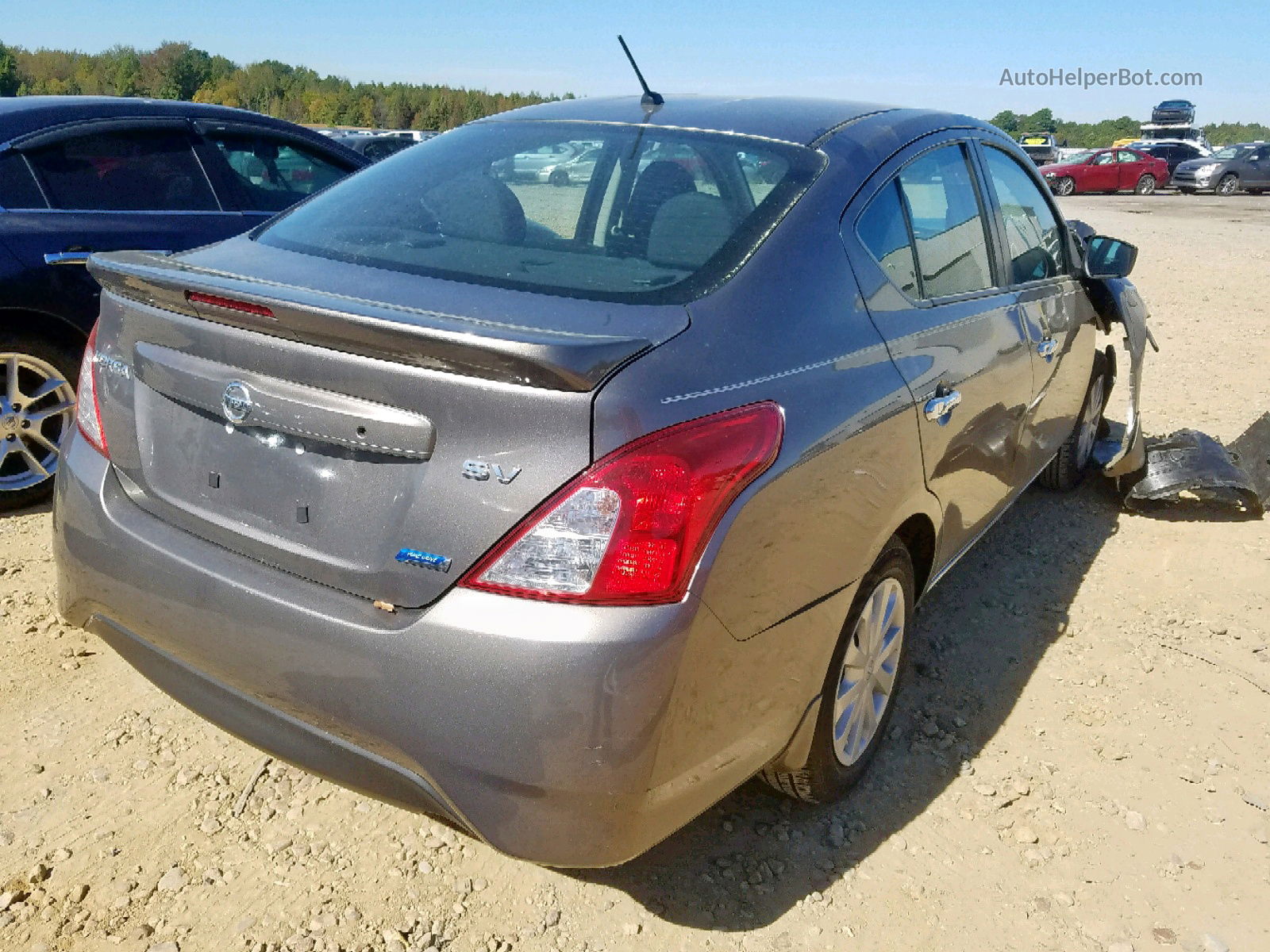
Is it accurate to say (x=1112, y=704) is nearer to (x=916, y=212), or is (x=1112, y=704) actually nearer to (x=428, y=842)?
(x=916, y=212)

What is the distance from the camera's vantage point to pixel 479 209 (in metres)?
2.61

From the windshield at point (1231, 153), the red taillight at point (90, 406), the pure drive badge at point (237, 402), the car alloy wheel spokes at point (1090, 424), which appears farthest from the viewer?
the windshield at point (1231, 153)

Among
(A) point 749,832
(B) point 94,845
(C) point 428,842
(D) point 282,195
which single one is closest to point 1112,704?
(A) point 749,832

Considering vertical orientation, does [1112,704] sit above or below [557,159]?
below

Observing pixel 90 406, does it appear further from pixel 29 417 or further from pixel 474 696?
pixel 29 417

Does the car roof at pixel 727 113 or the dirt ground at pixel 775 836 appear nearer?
the dirt ground at pixel 775 836

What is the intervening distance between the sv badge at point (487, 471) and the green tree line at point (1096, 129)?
82.2 meters

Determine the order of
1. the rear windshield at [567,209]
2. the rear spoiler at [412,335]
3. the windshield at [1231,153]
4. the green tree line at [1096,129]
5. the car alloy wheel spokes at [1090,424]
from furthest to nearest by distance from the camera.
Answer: the green tree line at [1096,129] → the windshield at [1231,153] → the car alloy wheel spokes at [1090,424] → the rear windshield at [567,209] → the rear spoiler at [412,335]

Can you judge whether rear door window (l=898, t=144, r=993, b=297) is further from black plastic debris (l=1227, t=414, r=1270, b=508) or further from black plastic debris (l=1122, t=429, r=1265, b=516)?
black plastic debris (l=1227, t=414, r=1270, b=508)

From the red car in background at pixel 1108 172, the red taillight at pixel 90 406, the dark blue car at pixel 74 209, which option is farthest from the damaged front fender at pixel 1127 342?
the red car in background at pixel 1108 172

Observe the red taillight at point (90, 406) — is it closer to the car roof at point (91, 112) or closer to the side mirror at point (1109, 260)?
the car roof at point (91, 112)

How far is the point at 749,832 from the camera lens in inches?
104

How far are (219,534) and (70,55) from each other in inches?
5597

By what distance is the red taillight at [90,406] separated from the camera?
7.78 ft
